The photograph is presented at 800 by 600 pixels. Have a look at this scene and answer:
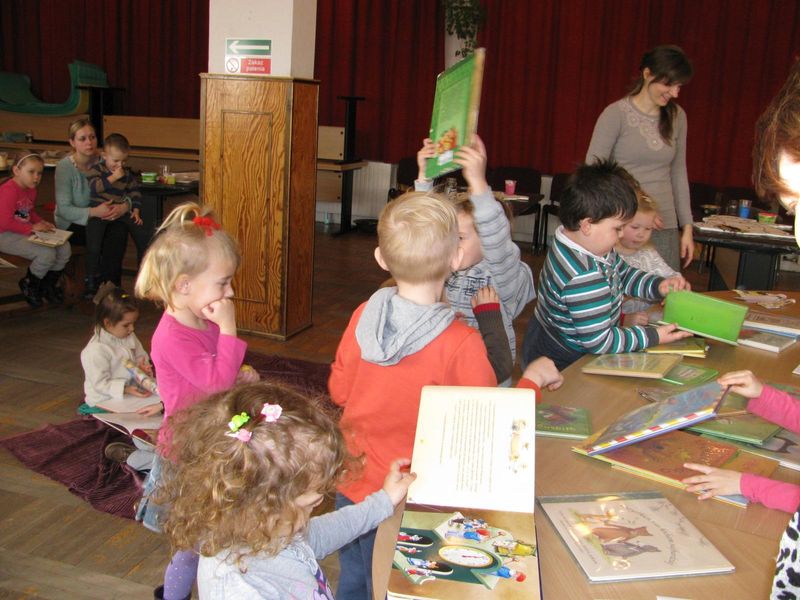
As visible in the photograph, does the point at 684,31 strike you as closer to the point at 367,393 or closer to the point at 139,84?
the point at 139,84

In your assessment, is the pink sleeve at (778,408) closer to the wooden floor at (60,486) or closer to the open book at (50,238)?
the wooden floor at (60,486)

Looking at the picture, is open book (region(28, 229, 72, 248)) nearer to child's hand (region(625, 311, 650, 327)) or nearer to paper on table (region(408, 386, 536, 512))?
A: child's hand (region(625, 311, 650, 327))

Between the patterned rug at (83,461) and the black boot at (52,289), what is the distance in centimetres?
171

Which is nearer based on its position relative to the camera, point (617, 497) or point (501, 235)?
point (617, 497)

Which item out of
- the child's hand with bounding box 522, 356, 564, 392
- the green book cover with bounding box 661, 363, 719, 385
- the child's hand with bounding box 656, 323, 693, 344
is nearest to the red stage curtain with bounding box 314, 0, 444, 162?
the child's hand with bounding box 656, 323, 693, 344

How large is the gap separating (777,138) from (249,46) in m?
3.49

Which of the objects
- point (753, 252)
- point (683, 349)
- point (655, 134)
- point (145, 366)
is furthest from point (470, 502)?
point (753, 252)

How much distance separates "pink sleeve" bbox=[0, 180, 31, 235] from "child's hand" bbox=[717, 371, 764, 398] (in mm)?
4013

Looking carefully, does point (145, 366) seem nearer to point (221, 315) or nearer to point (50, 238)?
point (221, 315)

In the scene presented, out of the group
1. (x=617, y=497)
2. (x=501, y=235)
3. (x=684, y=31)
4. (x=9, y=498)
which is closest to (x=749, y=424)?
(x=617, y=497)

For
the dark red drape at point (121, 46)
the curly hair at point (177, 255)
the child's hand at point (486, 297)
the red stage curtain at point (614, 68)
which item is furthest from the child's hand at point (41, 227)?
the red stage curtain at point (614, 68)

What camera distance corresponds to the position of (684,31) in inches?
265

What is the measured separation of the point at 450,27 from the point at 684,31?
2105mm

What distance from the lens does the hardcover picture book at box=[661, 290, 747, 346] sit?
2.05 meters
